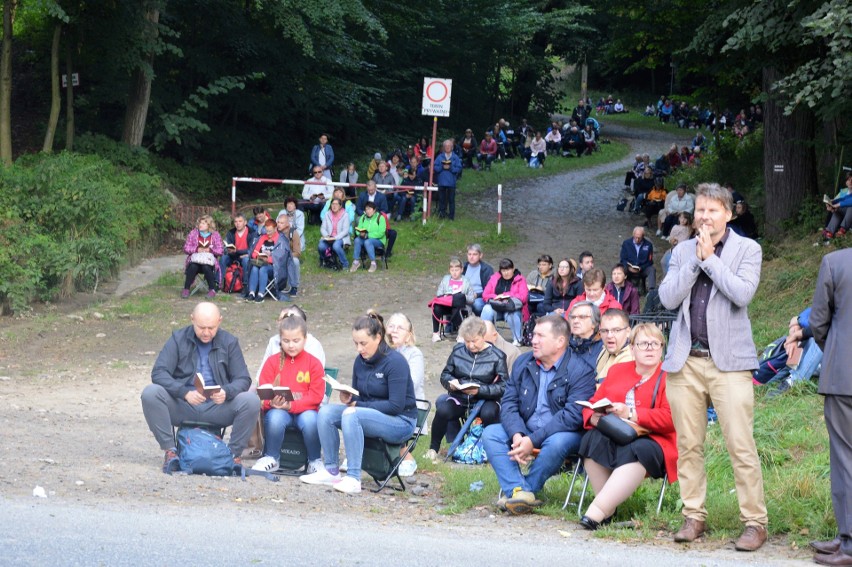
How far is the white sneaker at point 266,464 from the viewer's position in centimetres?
945

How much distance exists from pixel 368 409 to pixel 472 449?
145 centimetres

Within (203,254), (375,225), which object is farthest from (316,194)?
(203,254)

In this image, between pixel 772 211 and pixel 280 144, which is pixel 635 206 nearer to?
pixel 772 211

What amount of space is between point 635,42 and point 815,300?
1908cm

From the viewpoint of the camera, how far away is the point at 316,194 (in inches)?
952

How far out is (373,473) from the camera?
926 centimetres

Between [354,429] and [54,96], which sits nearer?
[354,429]

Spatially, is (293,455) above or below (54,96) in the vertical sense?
below

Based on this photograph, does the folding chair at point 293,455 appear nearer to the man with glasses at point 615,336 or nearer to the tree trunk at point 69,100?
the man with glasses at point 615,336

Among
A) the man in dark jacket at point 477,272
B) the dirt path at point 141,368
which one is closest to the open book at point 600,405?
the dirt path at point 141,368

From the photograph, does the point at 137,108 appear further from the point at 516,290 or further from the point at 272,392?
the point at 272,392

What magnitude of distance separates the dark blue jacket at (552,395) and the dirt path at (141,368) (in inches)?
26.7

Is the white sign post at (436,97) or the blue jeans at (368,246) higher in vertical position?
the white sign post at (436,97)

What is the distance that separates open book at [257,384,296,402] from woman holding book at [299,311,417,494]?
0.99ft
